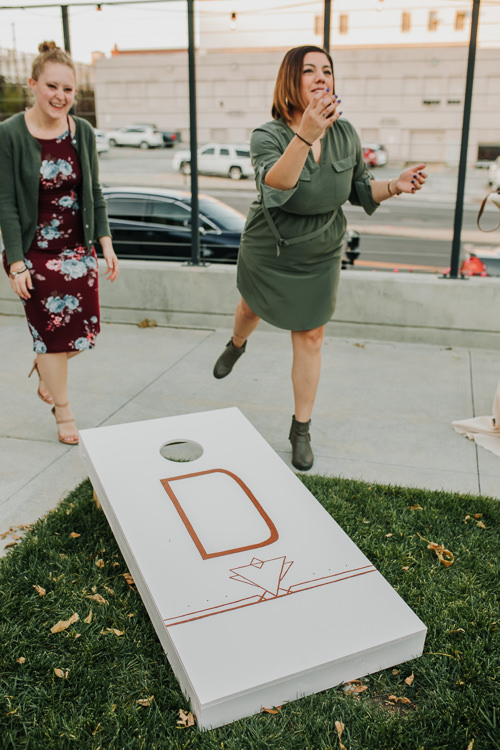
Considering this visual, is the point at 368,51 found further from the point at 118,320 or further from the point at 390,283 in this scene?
the point at 118,320

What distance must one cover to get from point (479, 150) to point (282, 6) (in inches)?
76.0

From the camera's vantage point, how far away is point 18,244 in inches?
125

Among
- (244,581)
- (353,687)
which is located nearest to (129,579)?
(244,581)

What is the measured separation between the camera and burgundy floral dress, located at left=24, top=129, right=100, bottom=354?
10.5 feet

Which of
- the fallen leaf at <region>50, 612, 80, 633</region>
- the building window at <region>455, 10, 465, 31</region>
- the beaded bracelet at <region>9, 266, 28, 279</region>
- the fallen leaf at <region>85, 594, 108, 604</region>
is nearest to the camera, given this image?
the fallen leaf at <region>50, 612, 80, 633</region>

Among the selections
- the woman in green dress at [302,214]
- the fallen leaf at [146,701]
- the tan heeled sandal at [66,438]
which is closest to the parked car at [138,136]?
the woman in green dress at [302,214]

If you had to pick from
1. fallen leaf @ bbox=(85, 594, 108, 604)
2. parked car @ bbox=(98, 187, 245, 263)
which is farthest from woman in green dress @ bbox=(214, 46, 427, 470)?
parked car @ bbox=(98, 187, 245, 263)

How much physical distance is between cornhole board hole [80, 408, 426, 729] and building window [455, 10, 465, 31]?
13.1ft

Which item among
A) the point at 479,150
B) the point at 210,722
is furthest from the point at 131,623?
the point at 479,150

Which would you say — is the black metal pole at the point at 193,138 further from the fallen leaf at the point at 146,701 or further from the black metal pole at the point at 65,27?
the fallen leaf at the point at 146,701

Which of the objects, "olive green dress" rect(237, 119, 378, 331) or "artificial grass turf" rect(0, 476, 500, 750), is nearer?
"artificial grass turf" rect(0, 476, 500, 750)

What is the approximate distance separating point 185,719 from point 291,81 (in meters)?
2.50

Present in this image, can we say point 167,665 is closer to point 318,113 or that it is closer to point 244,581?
point 244,581

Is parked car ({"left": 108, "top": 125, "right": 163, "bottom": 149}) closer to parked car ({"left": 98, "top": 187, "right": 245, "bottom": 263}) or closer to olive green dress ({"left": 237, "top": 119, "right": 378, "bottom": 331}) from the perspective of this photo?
parked car ({"left": 98, "top": 187, "right": 245, "bottom": 263})
